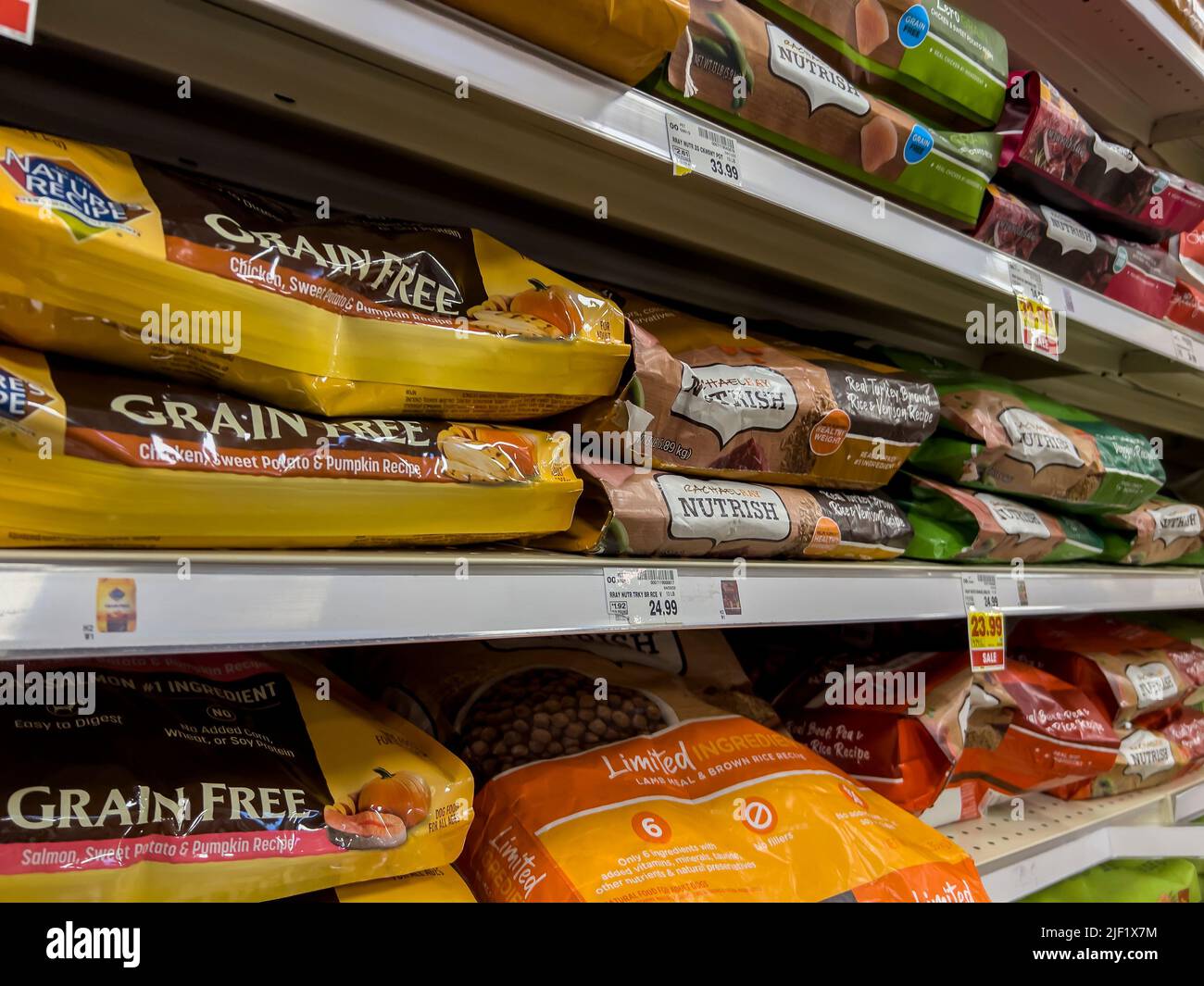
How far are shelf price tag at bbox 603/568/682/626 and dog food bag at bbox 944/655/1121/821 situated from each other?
2.49 ft

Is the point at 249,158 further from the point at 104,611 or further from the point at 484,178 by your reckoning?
the point at 104,611

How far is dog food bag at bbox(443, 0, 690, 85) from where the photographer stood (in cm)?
68

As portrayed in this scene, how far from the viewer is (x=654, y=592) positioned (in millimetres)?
790

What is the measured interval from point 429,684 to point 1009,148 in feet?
3.64

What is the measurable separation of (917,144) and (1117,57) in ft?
2.87

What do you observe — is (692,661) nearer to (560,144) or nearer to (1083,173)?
(560,144)

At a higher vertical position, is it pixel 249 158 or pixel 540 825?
pixel 249 158

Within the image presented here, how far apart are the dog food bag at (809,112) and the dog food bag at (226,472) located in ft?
1.43

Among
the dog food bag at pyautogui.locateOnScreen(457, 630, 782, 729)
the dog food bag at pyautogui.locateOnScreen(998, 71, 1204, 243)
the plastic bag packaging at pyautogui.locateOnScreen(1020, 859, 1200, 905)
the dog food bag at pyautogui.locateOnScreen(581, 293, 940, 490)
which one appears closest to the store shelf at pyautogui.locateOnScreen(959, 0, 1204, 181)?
the dog food bag at pyautogui.locateOnScreen(998, 71, 1204, 243)

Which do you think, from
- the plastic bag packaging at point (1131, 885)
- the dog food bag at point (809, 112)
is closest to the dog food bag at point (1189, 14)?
the dog food bag at point (809, 112)

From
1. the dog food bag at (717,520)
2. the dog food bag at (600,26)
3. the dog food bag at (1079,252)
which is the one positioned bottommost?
the dog food bag at (717,520)

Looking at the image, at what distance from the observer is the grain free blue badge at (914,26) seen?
42.0 inches

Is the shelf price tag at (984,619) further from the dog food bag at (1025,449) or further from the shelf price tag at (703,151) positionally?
the shelf price tag at (703,151)
